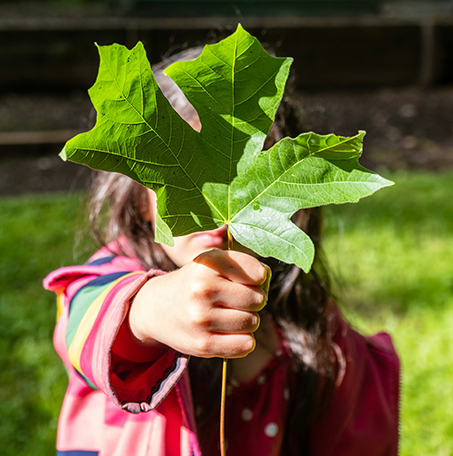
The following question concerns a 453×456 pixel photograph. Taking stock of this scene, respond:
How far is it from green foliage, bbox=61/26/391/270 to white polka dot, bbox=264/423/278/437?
0.77 m

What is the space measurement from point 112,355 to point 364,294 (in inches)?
68.9

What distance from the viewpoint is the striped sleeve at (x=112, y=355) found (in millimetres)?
746

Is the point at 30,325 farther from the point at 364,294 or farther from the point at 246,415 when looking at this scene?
the point at 364,294

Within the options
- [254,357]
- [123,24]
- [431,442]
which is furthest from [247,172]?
[123,24]

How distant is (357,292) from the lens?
7.77 ft

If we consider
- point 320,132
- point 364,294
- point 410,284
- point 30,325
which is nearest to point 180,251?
point 30,325

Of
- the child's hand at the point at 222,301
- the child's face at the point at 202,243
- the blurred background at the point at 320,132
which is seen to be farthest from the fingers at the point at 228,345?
the blurred background at the point at 320,132

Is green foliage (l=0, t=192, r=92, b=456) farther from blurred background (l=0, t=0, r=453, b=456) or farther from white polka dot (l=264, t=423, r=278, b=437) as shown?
white polka dot (l=264, t=423, r=278, b=437)

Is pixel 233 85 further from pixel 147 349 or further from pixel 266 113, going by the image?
pixel 147 349

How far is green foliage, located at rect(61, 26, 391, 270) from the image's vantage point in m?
0.52

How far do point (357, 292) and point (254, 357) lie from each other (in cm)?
124

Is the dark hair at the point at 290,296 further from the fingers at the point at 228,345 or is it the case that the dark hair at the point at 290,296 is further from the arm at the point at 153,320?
the fingers at the point at 228,345

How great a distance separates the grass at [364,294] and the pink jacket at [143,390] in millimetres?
304

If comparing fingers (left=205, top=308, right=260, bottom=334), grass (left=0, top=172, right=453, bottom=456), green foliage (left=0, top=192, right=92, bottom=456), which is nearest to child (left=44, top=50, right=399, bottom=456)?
fingers (left=205, top=308, right=260, bottom=334)
